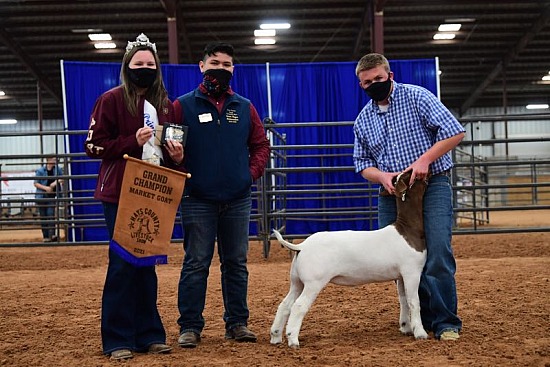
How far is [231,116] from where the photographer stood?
4.04 metres

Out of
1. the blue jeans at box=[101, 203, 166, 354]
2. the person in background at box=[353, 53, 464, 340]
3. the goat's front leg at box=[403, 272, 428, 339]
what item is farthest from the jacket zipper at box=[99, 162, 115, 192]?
the goat's front leg at box=[403, 272, 428, 339]

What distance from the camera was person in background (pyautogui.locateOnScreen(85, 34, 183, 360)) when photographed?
3.65 metres

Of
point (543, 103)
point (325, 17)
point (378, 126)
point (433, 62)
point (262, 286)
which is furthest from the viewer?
point (543, 103)

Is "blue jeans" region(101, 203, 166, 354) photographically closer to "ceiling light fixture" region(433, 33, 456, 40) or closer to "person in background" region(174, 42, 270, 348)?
"person in background" region(174, 42, 270, 348)

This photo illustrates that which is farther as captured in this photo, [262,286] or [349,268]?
[262,286]

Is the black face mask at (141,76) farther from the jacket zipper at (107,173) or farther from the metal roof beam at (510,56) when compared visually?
the metal roof beam at (510,56)

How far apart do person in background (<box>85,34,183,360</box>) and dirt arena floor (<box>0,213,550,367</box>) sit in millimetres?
154

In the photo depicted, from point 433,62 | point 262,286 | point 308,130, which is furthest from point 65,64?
point 262,286

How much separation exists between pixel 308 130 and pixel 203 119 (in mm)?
11656

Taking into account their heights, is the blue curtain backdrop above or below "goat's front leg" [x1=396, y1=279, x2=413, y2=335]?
above

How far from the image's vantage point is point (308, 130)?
1552 centimetres

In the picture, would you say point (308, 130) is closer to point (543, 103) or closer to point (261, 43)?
point (261, 43)

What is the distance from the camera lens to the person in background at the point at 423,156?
3916 millimetres

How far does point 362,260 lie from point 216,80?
1398mm
